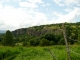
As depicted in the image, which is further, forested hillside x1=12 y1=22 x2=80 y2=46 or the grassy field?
forested hillside x1=12 y1=22 x2=80 y2=46

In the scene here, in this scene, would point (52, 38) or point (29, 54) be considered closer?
point (29, 54)

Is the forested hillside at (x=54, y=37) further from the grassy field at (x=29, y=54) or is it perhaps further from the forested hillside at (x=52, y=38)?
the grassy field at (x=29, y=54)

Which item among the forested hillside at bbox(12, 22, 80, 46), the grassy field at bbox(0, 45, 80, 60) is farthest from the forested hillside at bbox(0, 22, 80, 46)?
the grassy field at bbox(0, 45, 80, 60)

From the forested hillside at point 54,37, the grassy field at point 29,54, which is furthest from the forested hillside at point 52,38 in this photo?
the grassy field at point 29,54

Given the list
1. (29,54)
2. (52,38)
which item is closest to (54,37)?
(52,38)

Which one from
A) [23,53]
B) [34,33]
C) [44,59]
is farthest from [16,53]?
[34,33]

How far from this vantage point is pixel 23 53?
37.5 feet

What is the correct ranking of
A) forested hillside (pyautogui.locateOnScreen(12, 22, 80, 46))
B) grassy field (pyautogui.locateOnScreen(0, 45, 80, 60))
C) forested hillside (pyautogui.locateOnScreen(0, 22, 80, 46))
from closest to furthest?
1. grassy field (pyautogui.locateOnScreen(0, 45, 80, 60))
2. forested hillside (pyautogui.locateOnScreen(0, 22, 80, 46))
3. forested hillside (pyautogui.locateOnScreen(12, 22, 80, 46))

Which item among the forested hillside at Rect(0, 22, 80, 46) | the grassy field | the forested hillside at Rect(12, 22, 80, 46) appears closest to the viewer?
the grassy field

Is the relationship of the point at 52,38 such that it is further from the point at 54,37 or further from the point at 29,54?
the point at 29,54

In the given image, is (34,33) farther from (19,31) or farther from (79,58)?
(79,58)

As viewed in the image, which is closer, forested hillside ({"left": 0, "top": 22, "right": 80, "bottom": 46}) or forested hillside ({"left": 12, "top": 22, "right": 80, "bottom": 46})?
forested hillside ({"left": 0, "top": 22, "right": 80, "bottom": 46})

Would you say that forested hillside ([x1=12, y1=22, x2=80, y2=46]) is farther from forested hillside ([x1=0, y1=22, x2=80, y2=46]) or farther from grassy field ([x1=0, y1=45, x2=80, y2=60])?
grassy field ([x1=0, y1=45, x2=80, y2=60])

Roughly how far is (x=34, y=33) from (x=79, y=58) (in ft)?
281
